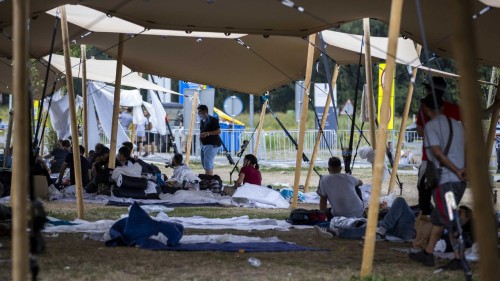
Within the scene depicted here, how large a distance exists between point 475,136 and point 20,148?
3.08 m

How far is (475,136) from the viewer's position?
372 cm

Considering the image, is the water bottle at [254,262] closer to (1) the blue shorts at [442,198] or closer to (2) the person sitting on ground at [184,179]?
(1) the blue shorts at [442,198]

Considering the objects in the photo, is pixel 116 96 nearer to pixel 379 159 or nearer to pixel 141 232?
pixel 141 232

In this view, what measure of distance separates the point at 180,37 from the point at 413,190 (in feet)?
21.1

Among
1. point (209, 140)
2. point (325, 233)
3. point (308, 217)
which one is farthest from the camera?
point (209, 140)

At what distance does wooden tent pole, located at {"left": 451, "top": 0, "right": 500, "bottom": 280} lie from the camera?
12.0 ft

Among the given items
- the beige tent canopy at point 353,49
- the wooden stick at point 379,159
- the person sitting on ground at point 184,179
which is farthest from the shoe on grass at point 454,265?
the person sitting on ground at point 184,179

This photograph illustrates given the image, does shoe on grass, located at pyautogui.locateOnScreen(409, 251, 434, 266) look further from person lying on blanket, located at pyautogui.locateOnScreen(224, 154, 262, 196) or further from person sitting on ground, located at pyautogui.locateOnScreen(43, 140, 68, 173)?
person sitting on ground, located at pyautogui.locateOnScreen(43, 140, 68, 173)

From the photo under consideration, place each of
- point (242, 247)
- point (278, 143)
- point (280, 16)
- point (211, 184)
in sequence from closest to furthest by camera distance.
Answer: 1. point (242, 247)
2. point (280, 16)
3. point (211, 184)
4. point (278, 143)

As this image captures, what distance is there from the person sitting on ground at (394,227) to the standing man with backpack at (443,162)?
7.01 feet

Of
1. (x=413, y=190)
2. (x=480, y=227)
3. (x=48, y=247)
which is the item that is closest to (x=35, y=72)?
(x=413, y=190)

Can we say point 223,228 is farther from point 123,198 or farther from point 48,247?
point 123,198

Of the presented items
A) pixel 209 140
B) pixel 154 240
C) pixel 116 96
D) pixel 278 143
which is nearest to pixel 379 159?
pixel 154 240

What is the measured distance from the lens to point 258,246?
30.9 ft
